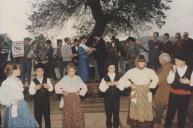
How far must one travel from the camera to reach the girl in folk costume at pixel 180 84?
13.1 metres

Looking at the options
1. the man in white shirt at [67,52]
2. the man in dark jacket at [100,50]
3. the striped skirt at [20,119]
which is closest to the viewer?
the striped skirt at [20,119]

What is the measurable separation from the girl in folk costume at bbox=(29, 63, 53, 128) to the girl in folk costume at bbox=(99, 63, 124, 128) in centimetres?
121

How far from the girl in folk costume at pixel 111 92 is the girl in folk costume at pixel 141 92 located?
0.45 metres

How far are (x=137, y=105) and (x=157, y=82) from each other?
2.15 feet

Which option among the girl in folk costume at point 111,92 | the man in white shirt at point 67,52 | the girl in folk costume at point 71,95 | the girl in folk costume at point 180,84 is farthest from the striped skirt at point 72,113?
the man in white shirt at point 67,52

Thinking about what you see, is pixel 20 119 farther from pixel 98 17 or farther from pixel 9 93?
pixel 98 17

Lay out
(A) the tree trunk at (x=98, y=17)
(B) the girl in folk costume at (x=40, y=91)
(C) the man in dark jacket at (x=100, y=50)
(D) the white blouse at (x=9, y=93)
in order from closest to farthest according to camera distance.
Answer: (D) the white blouse at (x=9, y=93), (B) the girl in folk costume at (x=40, y=91), (C) the man in dark jacket at (x=100, y=50), (A) the tree trunk at (x=98, y=17)

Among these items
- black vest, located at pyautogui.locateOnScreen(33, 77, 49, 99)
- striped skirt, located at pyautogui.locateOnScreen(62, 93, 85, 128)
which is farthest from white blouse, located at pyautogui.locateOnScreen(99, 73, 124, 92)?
black vest, located at pyautogui.locateOnScreen(33, 77, 49, 99)

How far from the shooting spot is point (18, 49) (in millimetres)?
20594

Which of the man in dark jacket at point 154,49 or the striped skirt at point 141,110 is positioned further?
the man in dark jacket at point 154,49

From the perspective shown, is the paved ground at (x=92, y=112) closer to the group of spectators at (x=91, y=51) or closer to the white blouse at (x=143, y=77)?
the group of spectators at (x=91, y=51)

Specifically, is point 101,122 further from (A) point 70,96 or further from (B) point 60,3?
(B) point 60,3

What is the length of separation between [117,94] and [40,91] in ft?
5.62

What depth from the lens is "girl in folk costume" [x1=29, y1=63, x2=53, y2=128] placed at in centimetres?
1372
